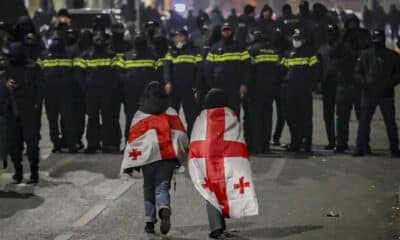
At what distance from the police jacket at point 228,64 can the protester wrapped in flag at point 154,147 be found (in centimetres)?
526

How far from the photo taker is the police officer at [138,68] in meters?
15.6

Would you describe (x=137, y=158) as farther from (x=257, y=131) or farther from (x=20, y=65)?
(x=257, y=131)

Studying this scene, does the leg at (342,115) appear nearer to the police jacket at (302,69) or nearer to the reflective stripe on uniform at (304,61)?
the police jacket at (302,69)

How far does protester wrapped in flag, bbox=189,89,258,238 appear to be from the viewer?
974cm

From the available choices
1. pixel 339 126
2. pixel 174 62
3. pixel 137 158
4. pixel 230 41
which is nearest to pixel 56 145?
pixel 174 62

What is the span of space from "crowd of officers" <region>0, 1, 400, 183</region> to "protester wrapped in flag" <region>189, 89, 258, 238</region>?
539 cm

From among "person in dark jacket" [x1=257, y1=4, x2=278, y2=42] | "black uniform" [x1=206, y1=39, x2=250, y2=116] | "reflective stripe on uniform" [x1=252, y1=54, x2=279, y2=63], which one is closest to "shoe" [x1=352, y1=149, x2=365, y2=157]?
"reflective stripe on uniform" [x1=252, y1=54, x2=279, y2=63]

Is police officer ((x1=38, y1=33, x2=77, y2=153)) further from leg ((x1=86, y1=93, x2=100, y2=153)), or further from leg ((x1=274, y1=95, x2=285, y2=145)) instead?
leg ((x1=274, y1=95, x2=285, y2=145))

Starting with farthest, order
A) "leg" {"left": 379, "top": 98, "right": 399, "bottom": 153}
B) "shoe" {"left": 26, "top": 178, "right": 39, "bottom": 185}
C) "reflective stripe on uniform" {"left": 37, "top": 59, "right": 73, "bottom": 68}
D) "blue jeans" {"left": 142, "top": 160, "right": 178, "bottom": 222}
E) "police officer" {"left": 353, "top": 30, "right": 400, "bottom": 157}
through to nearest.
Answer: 1. "reflective stripe on uniform" {"left": 37, "top": 59, "right": 73, "bottom": 68}
2. "leg" {"left": 379, "top": 98, "right": 399, "bottom": 153}
3. "police officer" {"left": 353, "top": 30, "right": 400, "bottom": 157}
4. "shoe" {"left": 26, "top": 178, "right": 39, "bottom": 185}
5. "blue jeans" {"left": 142, "top": 160, "right": 178, "bottom": 222}

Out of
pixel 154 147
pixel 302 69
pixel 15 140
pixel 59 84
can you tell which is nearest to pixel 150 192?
pixel 154 147

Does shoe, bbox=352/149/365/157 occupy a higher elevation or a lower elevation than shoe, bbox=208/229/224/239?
lower

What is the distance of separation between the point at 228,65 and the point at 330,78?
1.87 meters

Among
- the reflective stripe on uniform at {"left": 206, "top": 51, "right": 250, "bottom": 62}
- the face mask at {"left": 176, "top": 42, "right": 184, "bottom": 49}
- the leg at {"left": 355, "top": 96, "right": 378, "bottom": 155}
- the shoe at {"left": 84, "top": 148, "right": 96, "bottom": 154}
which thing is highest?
the face mask at {"left": 176, "top": 42, "right": 184, "bottom": 49}

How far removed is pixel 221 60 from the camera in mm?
15352
